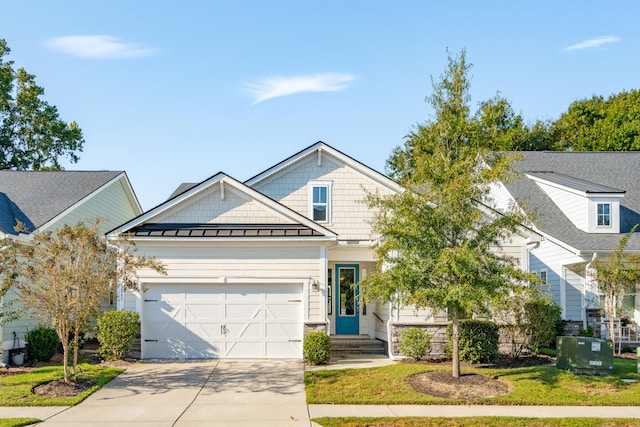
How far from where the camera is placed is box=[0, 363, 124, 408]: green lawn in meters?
10.5

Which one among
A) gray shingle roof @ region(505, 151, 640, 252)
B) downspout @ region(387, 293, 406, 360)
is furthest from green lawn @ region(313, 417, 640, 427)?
gray shingle roof @ region(505, 151, 640, 252)

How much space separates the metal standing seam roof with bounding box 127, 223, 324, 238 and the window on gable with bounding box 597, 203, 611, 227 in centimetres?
1078

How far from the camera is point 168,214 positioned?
15.9 meters

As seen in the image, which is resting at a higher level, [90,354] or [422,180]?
[422,180]

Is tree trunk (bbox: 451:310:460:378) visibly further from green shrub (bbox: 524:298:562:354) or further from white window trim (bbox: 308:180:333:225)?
white window trim (bbox: 308:180:333:225)

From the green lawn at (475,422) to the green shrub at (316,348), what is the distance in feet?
16.7

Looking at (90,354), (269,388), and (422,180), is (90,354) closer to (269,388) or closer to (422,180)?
(269,388)

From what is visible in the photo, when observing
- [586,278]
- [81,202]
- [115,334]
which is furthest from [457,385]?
[81,202]

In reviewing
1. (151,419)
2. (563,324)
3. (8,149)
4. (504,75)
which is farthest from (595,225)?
(8,149)

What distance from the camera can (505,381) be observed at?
12.4 meters

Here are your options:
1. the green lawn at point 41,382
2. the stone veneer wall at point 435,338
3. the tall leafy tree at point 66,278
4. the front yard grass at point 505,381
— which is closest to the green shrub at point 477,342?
the front yard grass at point 505,381

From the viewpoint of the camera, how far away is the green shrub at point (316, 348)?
14.5 metres

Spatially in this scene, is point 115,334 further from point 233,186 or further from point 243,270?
point 233,186

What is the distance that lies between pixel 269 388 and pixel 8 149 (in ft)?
100
